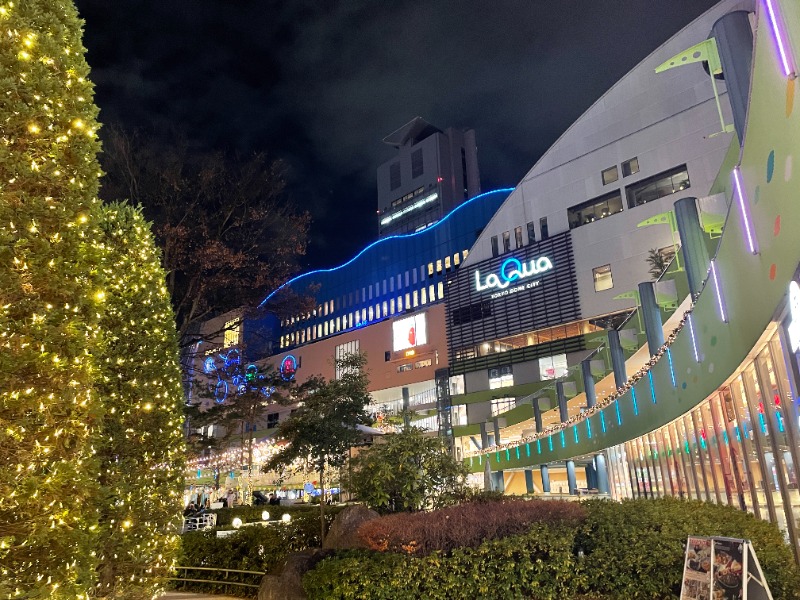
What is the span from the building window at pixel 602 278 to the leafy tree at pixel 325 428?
2562 centimetres

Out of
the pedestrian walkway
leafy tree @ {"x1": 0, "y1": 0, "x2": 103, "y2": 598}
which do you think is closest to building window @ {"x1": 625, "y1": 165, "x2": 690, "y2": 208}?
the pedestrian walkway

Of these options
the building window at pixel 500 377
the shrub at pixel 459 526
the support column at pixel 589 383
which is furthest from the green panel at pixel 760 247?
the building window at pixel 500 377

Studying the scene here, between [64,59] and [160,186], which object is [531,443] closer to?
[160,186]

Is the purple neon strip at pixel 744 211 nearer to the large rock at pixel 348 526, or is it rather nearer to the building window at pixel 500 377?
the large rock at pixel 348 526

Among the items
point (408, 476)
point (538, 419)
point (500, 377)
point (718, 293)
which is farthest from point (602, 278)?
point (718, 293)

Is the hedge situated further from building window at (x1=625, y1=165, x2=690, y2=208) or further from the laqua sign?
the laqua sign

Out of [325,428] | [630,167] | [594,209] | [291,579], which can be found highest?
[630,167]

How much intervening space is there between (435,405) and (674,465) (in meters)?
39.0

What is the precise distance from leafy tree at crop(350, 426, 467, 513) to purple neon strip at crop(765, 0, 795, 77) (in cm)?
769

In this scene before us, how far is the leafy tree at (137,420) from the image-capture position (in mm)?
7074

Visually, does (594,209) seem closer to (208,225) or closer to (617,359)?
(617,359)

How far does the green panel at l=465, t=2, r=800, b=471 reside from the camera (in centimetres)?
430

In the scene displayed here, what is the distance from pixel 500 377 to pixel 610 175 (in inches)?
682

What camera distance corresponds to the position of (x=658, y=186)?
3506 centimetres
